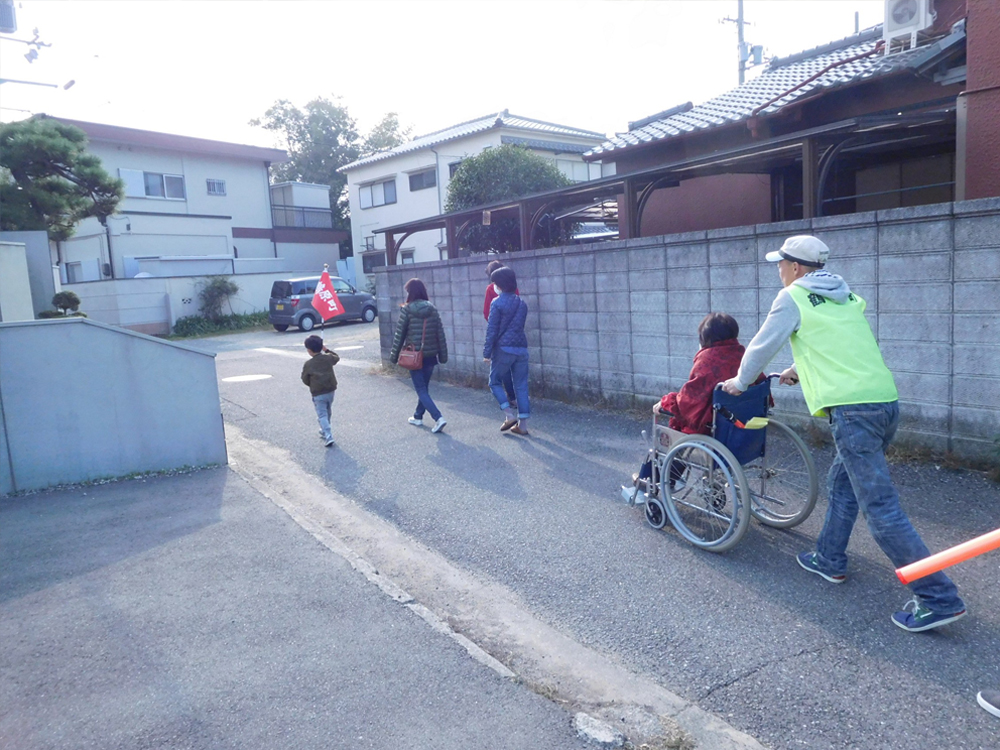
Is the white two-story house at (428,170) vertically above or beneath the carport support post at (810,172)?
above

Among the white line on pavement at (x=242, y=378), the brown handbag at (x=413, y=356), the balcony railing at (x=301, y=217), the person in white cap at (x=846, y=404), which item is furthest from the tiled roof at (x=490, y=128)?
the person in white cap at (x=846, y=404)

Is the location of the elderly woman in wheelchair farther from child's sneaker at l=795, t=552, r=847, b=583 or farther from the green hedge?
the green hedge

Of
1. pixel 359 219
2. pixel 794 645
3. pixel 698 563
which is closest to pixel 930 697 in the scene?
pixel 794 645

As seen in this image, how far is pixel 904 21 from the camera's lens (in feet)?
28.4

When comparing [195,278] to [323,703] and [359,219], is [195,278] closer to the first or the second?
[359,219]

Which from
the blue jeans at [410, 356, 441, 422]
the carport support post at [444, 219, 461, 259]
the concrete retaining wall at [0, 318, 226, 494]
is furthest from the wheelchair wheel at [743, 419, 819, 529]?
the carport support post at [444, 219, 461, 259]

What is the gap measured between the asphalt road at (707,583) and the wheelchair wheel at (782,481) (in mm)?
129

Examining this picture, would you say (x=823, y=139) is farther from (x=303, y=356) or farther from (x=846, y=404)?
(x=303, y=356)

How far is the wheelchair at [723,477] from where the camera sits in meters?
4.31

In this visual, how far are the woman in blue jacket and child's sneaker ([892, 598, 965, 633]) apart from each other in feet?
14.7

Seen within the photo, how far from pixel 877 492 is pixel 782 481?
1862 mm

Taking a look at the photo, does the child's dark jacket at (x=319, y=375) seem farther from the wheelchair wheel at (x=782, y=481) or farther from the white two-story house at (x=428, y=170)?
the white two-story house at (x=428, y=170)

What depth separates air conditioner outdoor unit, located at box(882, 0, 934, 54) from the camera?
8.45 metres

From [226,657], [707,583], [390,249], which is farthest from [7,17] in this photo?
[707,583]
